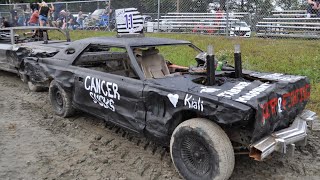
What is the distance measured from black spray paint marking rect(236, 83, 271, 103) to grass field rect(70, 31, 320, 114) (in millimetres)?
2284

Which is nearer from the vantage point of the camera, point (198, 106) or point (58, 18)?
point (198, 106)

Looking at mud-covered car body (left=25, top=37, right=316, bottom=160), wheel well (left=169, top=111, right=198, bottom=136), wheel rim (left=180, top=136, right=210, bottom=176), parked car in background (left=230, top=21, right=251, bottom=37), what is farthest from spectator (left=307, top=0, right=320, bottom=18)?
wheel rim (left=180, top=136, right=210, bottom=176)

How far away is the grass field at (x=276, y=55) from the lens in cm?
666

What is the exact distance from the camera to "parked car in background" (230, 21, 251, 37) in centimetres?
1074

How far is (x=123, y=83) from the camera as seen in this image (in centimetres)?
377

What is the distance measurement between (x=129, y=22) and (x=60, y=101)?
1624 millimetres

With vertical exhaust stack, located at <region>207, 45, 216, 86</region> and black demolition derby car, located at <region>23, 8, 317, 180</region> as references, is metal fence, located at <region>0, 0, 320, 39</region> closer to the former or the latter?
black demolition derby car, located at <region>23, 8, 317, 180</region>

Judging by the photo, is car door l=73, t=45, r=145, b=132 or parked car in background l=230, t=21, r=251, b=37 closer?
car door l=73, t=45, r=145, b=132

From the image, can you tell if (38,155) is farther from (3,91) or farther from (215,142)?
(3,91)

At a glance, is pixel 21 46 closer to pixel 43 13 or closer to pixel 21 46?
pixel 21 46

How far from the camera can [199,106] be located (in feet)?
9.93

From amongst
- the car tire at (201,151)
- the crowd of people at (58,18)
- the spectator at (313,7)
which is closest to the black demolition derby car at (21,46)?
the car tire at (201,151)

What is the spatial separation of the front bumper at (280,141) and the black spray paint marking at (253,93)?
415 mm

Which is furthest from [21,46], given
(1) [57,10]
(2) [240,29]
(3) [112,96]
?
(1) [57,10]
